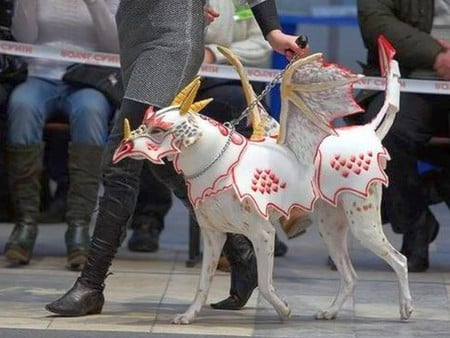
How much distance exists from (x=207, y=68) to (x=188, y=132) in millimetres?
1769

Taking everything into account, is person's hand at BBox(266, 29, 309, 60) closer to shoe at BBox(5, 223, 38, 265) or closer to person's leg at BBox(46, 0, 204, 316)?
person's leg at BBox(46, 0, 204, 316)

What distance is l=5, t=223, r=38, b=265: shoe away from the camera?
7.77 meters

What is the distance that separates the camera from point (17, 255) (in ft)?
25.5

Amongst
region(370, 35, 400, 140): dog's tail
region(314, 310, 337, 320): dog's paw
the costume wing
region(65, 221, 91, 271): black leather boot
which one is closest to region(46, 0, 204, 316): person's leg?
the costume wing

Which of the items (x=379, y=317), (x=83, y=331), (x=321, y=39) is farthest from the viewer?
(x=321, y=39)

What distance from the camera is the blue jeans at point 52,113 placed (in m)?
7.81

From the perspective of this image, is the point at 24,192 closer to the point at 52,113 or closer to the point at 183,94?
the point at 52,113

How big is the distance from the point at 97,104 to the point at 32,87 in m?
0.36

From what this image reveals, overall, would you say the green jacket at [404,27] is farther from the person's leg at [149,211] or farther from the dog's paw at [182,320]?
the dog's paw at [182,320]

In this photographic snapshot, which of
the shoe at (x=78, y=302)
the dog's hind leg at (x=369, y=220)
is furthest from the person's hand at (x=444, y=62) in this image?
the shoe at (x=78, y=302)

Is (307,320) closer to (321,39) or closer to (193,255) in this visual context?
(193,255)

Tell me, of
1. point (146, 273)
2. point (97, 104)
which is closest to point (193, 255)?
→ point (146, 273)

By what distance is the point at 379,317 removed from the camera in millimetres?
6758

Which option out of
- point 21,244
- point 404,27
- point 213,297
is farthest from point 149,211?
point 404,27
